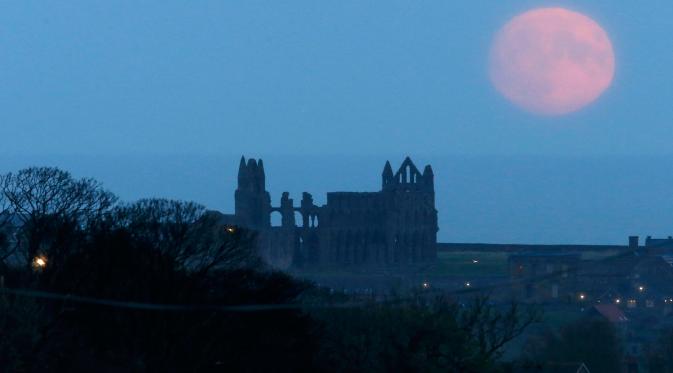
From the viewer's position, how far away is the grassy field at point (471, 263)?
89.8m

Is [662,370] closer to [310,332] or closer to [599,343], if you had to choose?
[599,343]

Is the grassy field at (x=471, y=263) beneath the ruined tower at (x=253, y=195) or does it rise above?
beneath

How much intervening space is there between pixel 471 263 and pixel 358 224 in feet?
19.7

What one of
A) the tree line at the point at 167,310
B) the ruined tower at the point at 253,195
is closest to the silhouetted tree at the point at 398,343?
the tree line at the point at 167,310

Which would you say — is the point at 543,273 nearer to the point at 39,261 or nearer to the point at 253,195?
the point at 253,195

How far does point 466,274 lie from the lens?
88.9m

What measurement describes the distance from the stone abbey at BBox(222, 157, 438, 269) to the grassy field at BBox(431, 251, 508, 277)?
137 centimetres

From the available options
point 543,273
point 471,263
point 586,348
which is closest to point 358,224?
point 471,263

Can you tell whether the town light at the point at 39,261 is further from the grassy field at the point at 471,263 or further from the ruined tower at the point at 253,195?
the ruined tower at the point at 253,195

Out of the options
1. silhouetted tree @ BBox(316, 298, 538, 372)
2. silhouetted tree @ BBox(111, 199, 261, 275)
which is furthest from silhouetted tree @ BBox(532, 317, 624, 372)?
silhouetted tree @ BBox(111, 199, 261, 275)

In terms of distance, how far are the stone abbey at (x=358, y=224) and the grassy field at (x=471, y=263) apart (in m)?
1.37

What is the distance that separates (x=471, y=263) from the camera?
97.0 meters

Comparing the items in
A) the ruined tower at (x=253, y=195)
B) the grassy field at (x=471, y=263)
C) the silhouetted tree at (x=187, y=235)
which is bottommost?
the silhouetted tree at (x=187, y=235)

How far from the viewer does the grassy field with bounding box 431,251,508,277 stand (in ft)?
295
